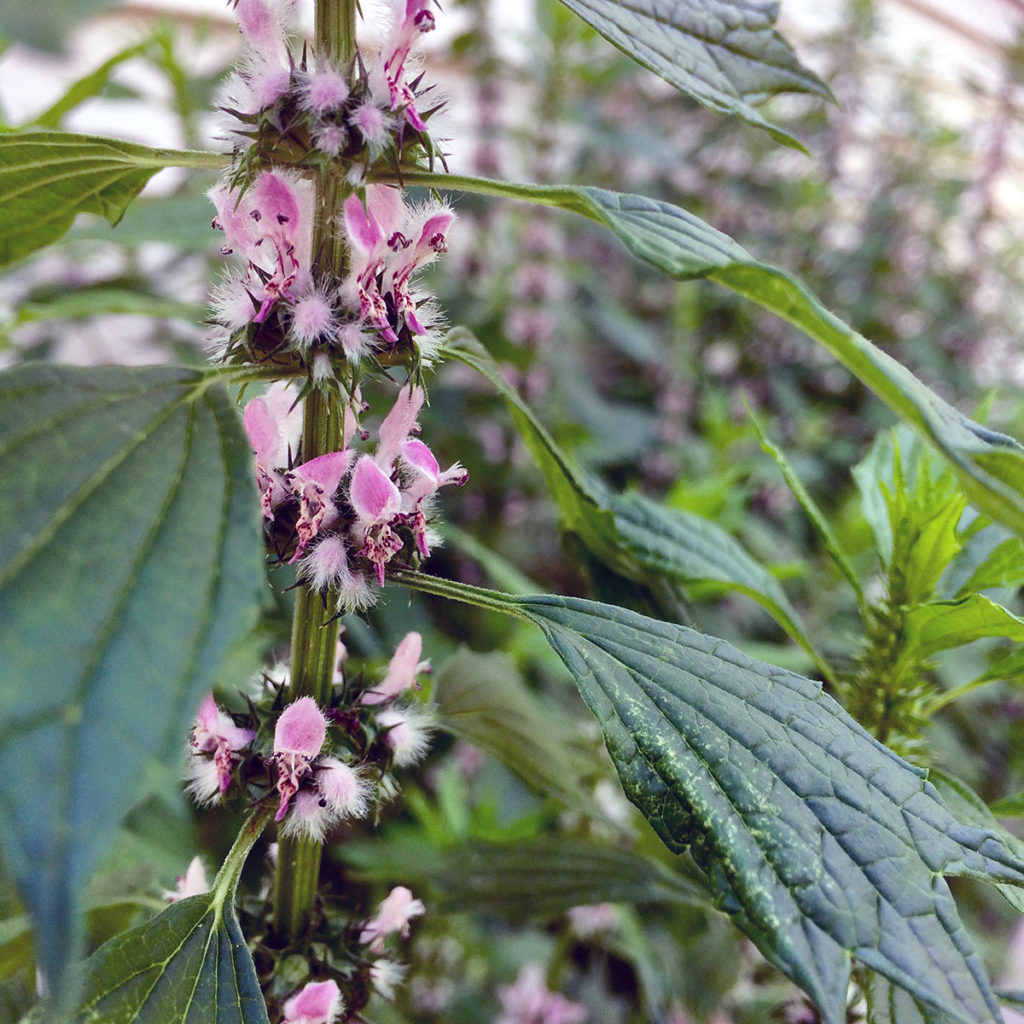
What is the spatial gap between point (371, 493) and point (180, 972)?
0.24m

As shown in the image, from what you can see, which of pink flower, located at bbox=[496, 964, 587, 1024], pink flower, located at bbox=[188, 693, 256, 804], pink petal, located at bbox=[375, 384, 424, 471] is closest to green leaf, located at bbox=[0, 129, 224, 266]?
pink petal, located at bbox=[375, 384, 424, 471]

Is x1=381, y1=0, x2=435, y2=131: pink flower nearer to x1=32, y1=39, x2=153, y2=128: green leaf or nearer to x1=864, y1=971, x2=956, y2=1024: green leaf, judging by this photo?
x1=32, y1=39, x2=153, y2=128: green leaf

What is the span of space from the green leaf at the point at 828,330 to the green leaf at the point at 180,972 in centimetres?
36

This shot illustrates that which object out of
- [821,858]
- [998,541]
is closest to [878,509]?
[998,541]

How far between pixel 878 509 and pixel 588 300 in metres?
1.46

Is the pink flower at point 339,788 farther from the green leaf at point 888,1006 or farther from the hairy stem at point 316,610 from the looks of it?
the green leaf at point 888,1006

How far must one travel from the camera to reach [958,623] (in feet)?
1.81

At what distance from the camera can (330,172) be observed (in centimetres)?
44

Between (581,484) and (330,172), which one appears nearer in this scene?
(330,172)

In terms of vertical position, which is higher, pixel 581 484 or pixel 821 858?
pixel 581 484

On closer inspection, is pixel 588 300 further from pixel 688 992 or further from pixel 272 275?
pixel 272 275

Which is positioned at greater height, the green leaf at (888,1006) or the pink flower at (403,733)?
the pink flower at (403,733)

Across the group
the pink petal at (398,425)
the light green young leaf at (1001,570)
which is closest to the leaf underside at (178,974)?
the pink petal at (398,425)

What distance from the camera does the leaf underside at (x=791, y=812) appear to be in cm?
35
